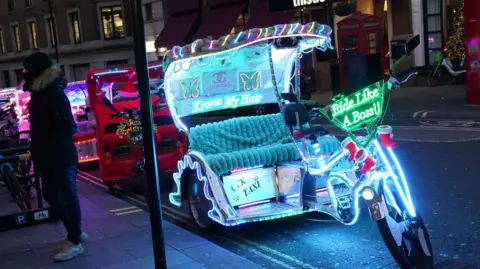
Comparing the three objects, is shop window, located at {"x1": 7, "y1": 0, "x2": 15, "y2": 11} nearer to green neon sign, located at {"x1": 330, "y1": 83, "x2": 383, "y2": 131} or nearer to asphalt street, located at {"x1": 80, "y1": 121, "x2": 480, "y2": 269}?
asphalt street, located at {"x1": 80, "y1": 121, "x2": 480, "y2": 269}

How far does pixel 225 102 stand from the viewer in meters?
7.03

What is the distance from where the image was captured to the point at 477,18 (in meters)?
13.4

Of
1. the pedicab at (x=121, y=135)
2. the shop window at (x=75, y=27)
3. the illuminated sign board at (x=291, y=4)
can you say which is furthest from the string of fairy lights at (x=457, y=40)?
the shop window at (x=75, y=27)

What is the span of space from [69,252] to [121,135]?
3.68m

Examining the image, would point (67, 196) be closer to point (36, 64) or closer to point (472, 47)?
point (36, 64)

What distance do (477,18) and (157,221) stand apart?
12.0m

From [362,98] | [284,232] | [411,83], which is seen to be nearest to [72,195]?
[284,232]

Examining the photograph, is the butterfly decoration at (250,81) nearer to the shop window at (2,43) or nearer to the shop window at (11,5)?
the shop window at (11,5)

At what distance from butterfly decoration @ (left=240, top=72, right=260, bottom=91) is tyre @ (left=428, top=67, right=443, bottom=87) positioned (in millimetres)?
13100

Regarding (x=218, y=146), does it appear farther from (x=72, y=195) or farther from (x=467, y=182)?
(x=467, y=182)

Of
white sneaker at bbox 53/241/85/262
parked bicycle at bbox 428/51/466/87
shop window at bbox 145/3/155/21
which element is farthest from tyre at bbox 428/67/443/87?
shop window at bbox 145/3/155/21

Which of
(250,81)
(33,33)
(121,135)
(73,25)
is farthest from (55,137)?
(33,33)

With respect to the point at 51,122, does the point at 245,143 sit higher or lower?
lower

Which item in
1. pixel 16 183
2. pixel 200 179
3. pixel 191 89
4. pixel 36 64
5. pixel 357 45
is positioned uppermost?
pixel 357 45
